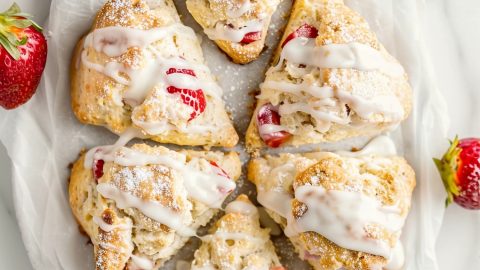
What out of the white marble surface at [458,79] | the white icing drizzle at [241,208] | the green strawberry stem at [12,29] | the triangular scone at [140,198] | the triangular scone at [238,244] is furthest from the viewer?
the white marble surface at [458,79]

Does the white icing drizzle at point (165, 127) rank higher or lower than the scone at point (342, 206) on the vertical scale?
higher

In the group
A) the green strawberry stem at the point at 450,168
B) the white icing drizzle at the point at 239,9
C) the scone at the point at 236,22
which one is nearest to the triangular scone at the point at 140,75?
the scone at the point at 236,22

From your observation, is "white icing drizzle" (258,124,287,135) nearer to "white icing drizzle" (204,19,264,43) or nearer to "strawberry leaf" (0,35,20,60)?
"white icing drizzle" (204,19,264,43)

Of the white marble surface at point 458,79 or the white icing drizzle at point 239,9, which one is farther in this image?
the white marble surface at point 458,79

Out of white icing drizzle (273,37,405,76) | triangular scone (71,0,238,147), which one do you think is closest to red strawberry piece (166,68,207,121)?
triangular scone (71,0,238,147)

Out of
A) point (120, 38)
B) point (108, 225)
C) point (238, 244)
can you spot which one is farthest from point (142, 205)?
point (120, 38)

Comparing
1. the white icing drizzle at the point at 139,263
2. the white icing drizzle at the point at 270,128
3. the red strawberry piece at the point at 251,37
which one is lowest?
the white icing drizzle at the point at 139,263

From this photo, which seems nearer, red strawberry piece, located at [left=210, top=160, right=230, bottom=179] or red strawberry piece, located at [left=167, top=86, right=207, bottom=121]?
red strawberry piece, located at [left=167, top=86, right=207, bottom=121]

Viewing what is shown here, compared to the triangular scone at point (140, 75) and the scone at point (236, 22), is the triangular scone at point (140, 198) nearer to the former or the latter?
the triangular scone at point (140, 75)
